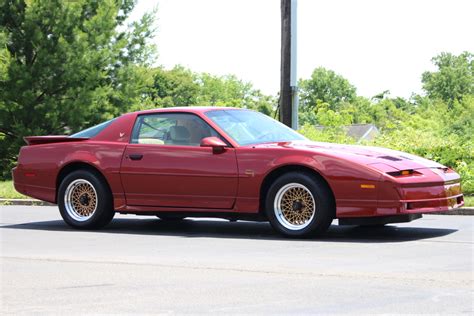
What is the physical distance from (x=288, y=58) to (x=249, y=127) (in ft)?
21.8

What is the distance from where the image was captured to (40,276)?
8070 millimetres

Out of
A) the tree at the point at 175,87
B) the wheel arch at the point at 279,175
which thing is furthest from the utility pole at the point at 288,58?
the tree at the point at 175,87

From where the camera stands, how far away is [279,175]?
35.3 ft

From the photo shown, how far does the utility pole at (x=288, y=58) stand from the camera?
18.0m

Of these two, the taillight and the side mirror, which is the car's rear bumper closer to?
the side mirror

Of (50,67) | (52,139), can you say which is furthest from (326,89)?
(52,139)

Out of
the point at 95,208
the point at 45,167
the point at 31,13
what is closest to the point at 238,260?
the point at 95,208

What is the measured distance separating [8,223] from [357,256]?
6154mm

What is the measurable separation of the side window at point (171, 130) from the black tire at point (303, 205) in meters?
1.14

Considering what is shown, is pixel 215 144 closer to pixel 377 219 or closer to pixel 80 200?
pixel 377 219

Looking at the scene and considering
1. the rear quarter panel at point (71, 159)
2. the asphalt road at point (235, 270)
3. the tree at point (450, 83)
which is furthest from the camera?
the tree at point (450, 83)

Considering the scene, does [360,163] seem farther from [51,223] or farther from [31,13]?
[31,13]

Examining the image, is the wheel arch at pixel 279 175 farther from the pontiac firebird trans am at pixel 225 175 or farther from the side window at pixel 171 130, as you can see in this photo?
the side window at pixel 171 130

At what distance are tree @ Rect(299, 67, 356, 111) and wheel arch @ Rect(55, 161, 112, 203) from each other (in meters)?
157
